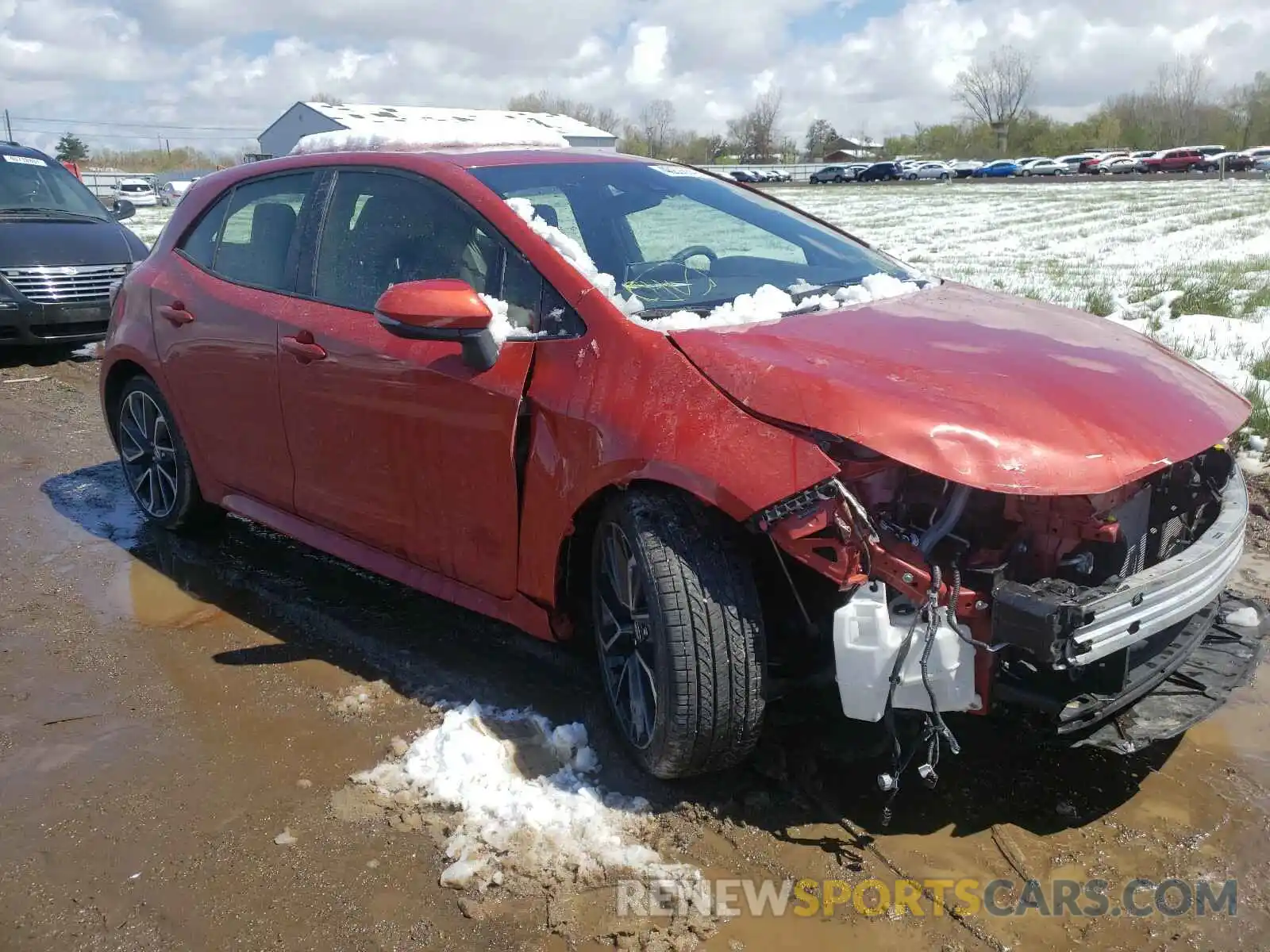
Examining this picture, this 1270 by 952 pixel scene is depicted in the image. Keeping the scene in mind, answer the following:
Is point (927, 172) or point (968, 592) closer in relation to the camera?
point (968, 592)

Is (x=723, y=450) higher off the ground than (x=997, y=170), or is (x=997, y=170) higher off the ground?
(x=997, y=170)

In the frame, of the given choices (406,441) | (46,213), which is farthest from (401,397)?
(46,213)

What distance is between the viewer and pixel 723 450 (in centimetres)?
249

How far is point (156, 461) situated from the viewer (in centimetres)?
489

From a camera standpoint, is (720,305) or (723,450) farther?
(720,305)

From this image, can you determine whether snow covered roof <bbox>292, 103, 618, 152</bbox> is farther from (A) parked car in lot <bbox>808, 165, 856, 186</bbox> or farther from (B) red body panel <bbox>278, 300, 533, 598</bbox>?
(A) parked car in lot <bbox>808, 165, 856, 186</bbox>

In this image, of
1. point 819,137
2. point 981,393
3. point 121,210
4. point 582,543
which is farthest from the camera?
point 819,137

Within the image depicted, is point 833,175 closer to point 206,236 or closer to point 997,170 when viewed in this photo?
point 997,170

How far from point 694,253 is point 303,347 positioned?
4.55 ft

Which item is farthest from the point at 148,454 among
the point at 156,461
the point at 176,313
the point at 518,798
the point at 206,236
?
the point at 518,798

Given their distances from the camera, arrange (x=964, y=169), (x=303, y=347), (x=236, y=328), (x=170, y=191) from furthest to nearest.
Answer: (x=964, y=169), (x=170, y=191), (x=236, y=328), (x=303, y=347)

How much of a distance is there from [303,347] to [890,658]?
229 cm

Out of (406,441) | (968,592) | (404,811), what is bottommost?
(404,811)

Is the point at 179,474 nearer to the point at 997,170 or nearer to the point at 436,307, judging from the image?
the point at 436,307
